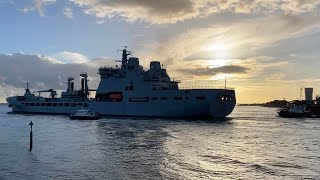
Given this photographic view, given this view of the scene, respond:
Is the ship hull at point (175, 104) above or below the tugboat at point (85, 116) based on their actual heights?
above

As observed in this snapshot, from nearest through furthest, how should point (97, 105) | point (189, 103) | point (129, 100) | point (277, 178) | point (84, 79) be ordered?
point (277, 178) < point (189, 103) < point (129, 100) < point (97, 105) < point (84, 79)

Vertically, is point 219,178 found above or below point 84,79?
below

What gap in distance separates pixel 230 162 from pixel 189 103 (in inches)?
2325

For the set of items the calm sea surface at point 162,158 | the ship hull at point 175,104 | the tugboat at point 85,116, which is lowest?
the calm sea surface at point 162,158

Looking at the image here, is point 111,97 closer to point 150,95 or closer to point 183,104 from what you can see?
point 150,95

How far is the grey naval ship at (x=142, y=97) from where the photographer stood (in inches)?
3661

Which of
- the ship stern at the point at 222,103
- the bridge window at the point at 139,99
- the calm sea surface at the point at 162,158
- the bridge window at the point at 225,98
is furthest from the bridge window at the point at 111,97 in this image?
the calm sea surface at the point at 162,158

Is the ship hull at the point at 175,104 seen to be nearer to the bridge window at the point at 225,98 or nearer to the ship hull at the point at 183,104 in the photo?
the ship hull at the point at 183,104

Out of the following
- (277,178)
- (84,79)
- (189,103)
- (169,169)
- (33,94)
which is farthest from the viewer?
(33,94)

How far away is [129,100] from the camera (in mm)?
106625

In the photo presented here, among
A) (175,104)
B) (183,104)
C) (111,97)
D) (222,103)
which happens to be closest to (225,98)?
(222,103)

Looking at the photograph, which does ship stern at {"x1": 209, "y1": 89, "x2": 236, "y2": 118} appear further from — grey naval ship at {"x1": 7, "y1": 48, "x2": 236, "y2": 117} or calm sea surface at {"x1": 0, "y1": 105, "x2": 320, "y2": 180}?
calm sea surface at {"x1": 0, "y1": 105, "x2": 320, "y2": 180}

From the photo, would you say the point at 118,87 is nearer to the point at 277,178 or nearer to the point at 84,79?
the point at 84,79

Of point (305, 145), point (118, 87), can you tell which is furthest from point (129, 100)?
point (305, 145)
